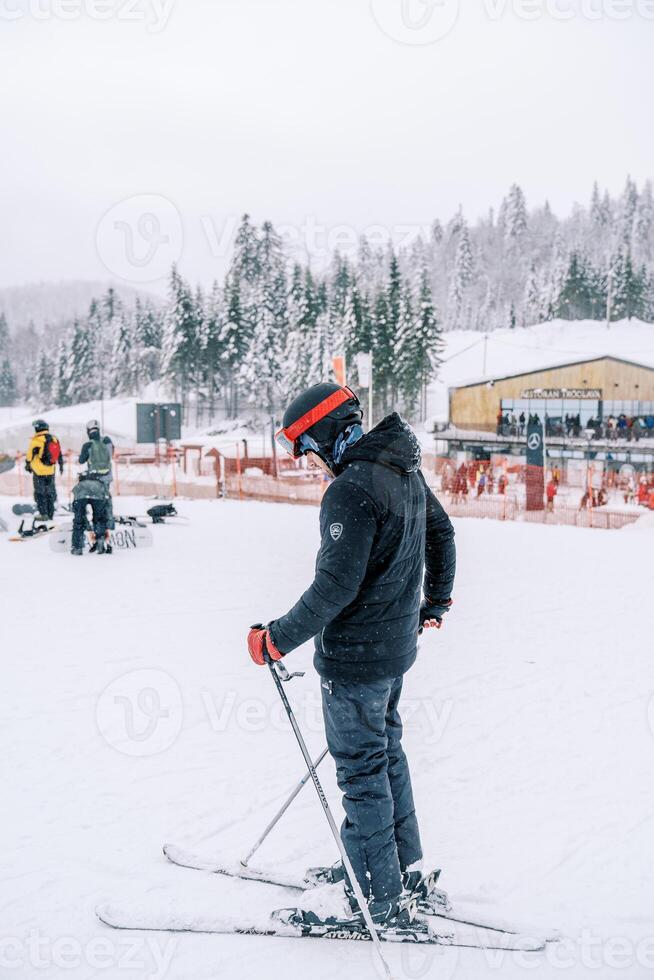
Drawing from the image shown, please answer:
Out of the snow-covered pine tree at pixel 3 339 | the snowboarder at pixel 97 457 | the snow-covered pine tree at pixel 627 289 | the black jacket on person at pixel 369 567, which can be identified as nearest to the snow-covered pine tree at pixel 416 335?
the snow-covered pine tree at pixel 627 289

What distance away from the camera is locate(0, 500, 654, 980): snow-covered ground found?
2521 millimetres

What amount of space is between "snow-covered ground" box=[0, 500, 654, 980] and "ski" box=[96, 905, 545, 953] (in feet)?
0.11

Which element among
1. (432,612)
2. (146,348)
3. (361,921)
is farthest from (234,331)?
(361,921)

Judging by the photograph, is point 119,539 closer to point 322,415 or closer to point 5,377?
point 322,415

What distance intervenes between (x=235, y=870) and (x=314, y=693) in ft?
7.23

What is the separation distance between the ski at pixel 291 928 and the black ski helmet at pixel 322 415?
1.79 metres

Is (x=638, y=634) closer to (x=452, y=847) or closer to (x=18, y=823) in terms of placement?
(x=452, y=847)

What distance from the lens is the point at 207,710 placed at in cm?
473

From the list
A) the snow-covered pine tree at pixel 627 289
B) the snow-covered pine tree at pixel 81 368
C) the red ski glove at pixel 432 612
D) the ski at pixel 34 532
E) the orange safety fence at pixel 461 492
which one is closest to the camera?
the red ski glove at pixel 432 612

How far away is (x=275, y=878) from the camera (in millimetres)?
2877

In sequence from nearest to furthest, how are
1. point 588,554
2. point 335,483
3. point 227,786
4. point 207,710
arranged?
point 335,483
point 227,786
point 207,710
point 588,554

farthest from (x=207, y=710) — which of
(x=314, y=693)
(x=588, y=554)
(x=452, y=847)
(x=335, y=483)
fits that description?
(x=588, y=554)

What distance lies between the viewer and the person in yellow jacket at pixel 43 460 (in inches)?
469

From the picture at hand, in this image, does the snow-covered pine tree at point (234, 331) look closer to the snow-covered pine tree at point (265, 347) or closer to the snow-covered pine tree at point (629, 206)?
the snow-covered pine tree at point (265, 347)
